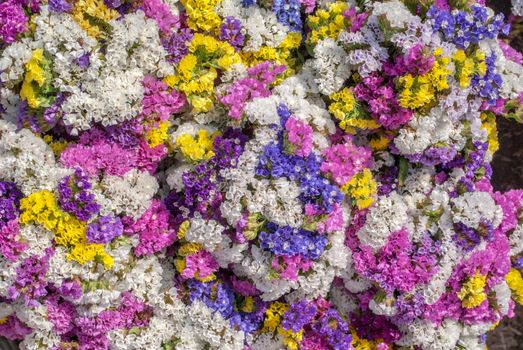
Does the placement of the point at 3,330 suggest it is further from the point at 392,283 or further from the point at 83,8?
the point at 392,283

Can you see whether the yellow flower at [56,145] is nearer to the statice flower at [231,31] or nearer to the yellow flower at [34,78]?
the yellow flower at [34,78]

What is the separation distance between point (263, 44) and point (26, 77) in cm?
174

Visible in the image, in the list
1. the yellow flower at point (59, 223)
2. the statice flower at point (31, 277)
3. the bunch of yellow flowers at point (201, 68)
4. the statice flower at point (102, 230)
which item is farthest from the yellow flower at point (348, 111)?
the statice flower at point (31, 277)

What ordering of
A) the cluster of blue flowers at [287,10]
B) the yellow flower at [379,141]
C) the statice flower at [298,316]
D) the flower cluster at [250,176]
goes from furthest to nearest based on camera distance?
the cluster of blue flowers at [287,10] < the yellow flower at [379,141] < the statice flower at [298,316] < the flower cluster at [250,176]

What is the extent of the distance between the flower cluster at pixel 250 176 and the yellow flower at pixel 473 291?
0.05 ft

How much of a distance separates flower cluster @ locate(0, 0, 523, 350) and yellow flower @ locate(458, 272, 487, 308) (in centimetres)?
1

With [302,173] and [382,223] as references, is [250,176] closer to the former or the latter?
[302,173]

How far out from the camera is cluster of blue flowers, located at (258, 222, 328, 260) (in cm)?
438

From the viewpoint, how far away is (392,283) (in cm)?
460

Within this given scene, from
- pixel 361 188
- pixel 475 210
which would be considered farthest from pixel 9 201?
pixel 475 210

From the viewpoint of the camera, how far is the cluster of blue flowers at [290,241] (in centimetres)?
438

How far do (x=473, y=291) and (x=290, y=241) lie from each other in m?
1.38

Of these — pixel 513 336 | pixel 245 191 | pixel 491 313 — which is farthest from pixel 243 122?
pixel 513 336

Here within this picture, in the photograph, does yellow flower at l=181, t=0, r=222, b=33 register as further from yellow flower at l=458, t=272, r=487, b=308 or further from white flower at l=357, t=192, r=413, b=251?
yellow flower at l=458, t=272, r=487, b=308
